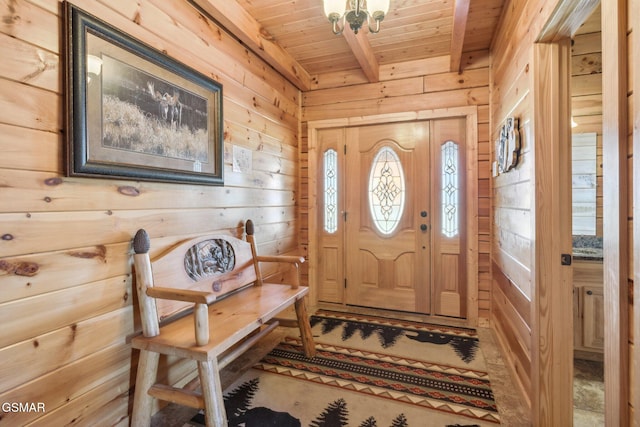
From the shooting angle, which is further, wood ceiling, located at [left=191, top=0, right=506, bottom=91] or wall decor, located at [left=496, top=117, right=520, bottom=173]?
wood ceiling, located at [left=191, top=0, right=506, bottom=91]

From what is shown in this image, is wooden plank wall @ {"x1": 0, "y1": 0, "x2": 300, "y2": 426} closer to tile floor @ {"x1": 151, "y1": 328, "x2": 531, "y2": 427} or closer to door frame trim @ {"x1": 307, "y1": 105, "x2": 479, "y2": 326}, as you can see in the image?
tile floor @ {"x1": 151, "y1": 328, "x2": 531, "y2": 427}

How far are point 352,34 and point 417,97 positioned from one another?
3.39 feet

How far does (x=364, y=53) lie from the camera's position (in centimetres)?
263

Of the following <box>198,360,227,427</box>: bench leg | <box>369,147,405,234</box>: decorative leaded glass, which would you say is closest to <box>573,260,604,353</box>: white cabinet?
<box>369,147,405,234</box>: decorative leaded glass

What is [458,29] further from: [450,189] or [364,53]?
[450,189]

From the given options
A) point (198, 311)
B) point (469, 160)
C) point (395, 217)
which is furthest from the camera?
point (395, 217)

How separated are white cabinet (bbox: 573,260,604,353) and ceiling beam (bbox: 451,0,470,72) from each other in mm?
1895

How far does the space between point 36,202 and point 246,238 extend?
138cm

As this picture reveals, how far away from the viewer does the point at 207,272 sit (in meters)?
1.91

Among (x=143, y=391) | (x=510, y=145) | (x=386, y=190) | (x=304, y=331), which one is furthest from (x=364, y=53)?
(x=143, y=391)

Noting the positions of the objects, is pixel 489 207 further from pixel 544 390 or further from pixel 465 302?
pixel 544 390

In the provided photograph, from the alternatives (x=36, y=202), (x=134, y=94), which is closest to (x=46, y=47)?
(x=134, y=94)

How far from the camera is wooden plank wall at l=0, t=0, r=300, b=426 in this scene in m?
1.09

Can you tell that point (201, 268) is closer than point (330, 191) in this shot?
Yes
